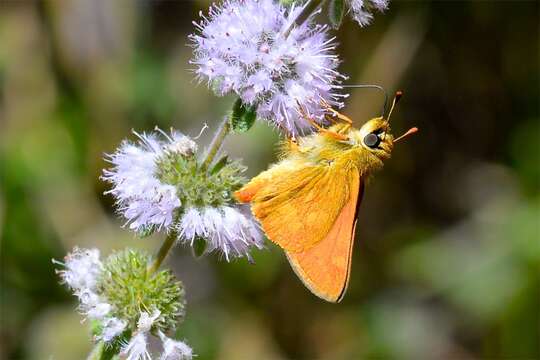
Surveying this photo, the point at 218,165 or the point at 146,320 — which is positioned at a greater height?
the point at 218,165

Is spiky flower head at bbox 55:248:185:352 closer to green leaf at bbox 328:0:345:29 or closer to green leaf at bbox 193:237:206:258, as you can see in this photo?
green leaf at bbox 193:237:206:258

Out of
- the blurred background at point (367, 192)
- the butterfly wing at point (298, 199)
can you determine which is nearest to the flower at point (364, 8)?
the butterfly wing at point (298, 199)

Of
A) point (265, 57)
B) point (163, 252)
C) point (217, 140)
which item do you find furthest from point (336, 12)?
point (163, 252)

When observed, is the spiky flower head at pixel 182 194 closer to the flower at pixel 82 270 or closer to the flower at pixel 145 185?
the flower at pixel 145 185

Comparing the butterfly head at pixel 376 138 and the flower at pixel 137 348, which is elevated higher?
the butterfly head at pixel 376 138

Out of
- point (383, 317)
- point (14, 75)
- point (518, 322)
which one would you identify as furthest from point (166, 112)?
point (518, 322)

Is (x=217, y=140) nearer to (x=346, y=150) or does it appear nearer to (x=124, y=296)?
(x=346, y=150)

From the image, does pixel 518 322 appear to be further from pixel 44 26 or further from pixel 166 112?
pixel 44 26
